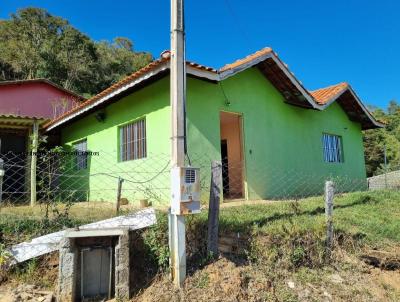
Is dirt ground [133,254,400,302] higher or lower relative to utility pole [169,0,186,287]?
lower

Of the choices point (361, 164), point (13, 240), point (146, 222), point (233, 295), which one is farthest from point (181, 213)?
point (361, 164)

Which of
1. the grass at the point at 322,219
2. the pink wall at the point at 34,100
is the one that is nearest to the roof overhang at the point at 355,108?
the grass at the point at 322,219

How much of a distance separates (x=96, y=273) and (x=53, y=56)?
28.0 metres

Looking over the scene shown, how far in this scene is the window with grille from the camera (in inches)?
363

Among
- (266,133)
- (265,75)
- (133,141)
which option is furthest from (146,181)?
(265,75)

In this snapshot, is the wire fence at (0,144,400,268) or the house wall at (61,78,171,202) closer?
the wire fence at (0,144,400,268)

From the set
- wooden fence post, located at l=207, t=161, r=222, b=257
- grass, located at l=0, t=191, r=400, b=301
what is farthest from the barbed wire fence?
wooden fence post, located at l=207, t=161, r=222, b=257

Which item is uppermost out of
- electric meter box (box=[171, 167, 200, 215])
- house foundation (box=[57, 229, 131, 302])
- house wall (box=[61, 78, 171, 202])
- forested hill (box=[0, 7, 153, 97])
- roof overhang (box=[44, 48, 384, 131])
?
forested hill (box=[0, 7, 153, 97])

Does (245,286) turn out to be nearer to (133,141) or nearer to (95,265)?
(95,265)

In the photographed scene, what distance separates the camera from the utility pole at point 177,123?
4074 mm

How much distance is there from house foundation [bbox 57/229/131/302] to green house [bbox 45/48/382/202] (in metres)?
3.06

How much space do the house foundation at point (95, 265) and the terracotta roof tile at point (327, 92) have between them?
29.9 feet

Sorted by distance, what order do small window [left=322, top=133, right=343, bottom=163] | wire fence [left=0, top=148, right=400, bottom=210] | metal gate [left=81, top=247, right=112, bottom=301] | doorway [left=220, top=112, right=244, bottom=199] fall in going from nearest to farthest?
metal gate [left=81, top=247, right=112, bottom=301], wire fence [left=0, top=148, right=400, bottom=210], doorway [left=220, top=112, right=244, bottom=199], small window [left=322, top=133, right=343, bottom=163]

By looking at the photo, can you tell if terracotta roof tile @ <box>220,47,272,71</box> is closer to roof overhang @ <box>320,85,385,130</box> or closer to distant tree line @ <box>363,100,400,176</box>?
roof overhang @ <box>320,85,385,130</box>
